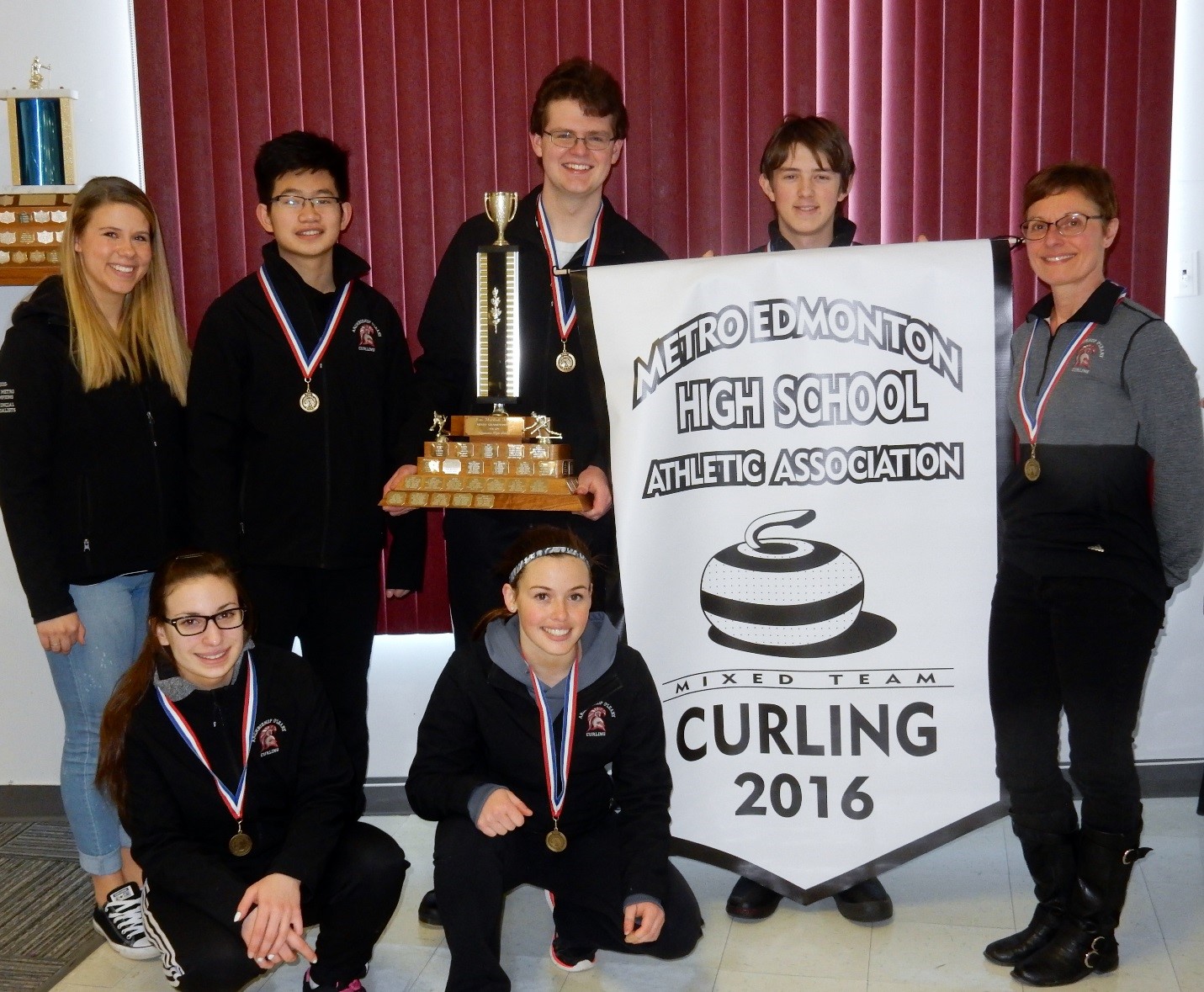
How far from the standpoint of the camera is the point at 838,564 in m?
2.52

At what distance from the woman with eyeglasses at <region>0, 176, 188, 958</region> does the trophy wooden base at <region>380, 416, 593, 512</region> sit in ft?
1.74

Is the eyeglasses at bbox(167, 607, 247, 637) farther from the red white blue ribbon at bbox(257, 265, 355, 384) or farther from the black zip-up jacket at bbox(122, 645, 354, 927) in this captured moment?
the red white blue ribbon at bbox(257, 265, 355, 384)

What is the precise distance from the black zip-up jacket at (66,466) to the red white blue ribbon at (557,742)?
0.89m

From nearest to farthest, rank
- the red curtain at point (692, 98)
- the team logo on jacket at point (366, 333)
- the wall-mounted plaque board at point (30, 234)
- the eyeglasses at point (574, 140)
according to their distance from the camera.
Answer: the eyeglasses at point (574, 140) → the team logo on jacket at point (366, 333) → the wall-mounted plaque board at point (30, 234) → the red curtain at point (692, 98)

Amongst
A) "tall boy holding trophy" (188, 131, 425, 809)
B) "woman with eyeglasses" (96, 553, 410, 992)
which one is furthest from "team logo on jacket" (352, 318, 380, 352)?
"woman with eyeglasses" (96, 553, 410, 992)

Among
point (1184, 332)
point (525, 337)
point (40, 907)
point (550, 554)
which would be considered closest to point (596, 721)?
point (550, 554)

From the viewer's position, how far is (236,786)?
2.29 meters

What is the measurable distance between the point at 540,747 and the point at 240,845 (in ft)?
1.92

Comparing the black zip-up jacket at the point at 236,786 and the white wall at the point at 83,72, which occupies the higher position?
the white wall at the point at 83,72

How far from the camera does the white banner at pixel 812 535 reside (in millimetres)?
2480

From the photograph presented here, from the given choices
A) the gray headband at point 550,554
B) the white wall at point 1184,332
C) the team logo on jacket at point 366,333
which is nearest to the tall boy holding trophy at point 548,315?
the team logo on jacket at point 366,333

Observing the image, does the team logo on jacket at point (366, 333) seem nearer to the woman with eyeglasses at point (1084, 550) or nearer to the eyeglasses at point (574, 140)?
the eyeglasses at point (574, 140)

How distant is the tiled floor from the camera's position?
2404 millimetres

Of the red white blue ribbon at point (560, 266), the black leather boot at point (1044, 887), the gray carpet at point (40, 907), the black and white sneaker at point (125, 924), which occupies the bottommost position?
the gray carpet at point (40, 907)
